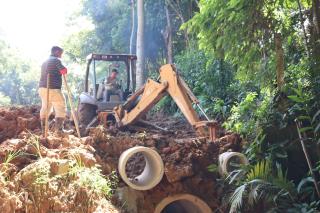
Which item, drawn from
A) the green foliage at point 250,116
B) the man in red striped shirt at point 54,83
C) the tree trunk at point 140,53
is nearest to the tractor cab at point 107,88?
the man in red striped shirt at point 54,83

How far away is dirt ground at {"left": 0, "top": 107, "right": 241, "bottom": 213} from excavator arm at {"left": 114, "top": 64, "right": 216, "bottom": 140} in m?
0.32

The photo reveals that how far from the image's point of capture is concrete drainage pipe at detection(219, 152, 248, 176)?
696 cm

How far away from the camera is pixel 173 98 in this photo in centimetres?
789

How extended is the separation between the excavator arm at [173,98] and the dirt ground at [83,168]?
32cm

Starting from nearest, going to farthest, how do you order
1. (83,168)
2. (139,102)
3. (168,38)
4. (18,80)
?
(83,168)
(139,102)
(168,38)
(18,80)

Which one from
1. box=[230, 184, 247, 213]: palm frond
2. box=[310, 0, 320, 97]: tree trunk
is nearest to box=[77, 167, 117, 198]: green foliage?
box=[230, 184, 247, 213]: palm frond

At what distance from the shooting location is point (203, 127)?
7508mm

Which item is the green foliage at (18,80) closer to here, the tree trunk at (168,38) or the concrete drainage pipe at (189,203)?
the tree trunk at (168,38)

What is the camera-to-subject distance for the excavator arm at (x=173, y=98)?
7488mm

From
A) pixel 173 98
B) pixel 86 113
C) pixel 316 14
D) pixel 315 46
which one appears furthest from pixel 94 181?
pixel 86 113

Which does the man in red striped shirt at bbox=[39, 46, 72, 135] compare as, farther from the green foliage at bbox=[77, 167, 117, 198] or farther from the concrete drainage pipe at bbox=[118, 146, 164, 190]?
the green foliage at bbox=[77, 167, 117, 198]

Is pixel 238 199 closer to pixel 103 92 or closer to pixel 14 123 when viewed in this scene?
pixel 14 123

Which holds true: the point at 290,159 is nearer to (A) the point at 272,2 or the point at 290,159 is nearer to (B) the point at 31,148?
(A) the point at 272,2

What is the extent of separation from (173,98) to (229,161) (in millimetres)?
1596
